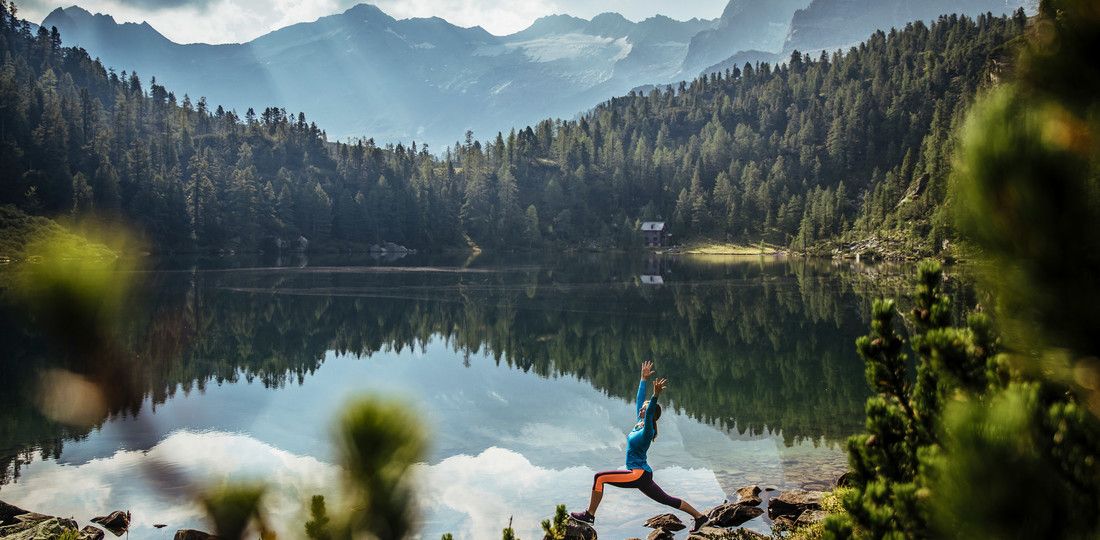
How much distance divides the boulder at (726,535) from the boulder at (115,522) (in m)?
12.6

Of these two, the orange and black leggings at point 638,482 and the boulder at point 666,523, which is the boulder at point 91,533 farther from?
the boulder at point 666,523

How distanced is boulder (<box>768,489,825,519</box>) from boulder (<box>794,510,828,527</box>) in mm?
406

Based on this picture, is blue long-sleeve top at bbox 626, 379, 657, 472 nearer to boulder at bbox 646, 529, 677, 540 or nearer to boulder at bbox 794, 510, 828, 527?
boulder at bbox 646, 529, 677, 540

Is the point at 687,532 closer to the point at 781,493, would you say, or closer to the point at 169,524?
the point at 781,493

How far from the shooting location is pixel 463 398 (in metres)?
32.2

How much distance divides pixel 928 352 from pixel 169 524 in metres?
17.0

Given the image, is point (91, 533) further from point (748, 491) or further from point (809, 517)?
point (809, 517)

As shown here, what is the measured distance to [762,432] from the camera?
24.9 metres

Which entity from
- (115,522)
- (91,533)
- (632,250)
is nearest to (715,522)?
(115,522)

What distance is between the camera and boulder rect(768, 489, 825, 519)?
16625mm

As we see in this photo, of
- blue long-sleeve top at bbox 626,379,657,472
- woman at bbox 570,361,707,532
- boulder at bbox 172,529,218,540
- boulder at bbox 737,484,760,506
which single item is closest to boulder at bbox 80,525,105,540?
boulder at bbox 172,529,218,540

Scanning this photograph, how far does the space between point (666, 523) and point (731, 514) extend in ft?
5.42

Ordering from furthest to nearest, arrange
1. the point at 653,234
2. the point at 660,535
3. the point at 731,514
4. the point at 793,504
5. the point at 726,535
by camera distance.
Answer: the point at 653,234 → the point at 793,504 → the point at 731,514 → the point at 660,535 → the point at 726,535

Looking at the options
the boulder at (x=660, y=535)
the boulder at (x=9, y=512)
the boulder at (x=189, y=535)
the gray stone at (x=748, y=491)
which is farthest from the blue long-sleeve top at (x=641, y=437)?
the boulder at (x=9, y=512)
